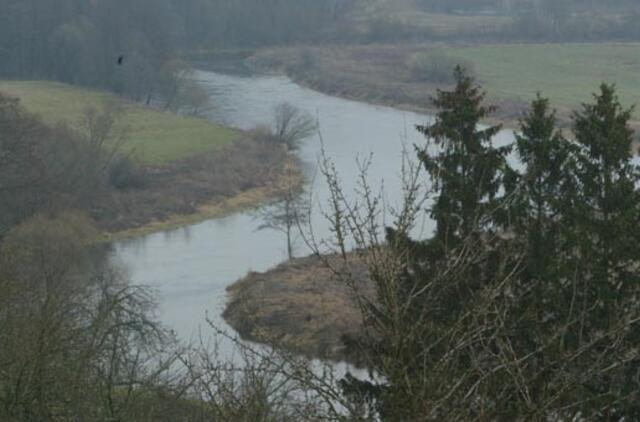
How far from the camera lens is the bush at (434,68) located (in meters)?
66.1

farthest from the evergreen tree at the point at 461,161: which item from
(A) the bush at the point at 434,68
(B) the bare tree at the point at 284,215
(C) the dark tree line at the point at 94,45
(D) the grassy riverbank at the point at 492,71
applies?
(A) the bush at the point at 434,68

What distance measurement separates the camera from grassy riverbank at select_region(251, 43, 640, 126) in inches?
2345

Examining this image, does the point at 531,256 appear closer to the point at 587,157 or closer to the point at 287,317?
the point at 587,157

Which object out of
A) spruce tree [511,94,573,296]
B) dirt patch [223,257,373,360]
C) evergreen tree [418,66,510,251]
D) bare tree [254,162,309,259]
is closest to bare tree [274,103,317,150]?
bare tree [254,162,309,259]

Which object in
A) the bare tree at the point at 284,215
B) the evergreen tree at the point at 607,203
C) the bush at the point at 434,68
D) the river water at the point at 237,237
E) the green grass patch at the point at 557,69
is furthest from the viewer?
the bush at the point at 434,68

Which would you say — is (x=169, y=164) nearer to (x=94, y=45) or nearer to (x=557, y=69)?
(x=94, y=45)

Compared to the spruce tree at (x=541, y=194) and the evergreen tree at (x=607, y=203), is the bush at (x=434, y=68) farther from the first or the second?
the evergreen tree at (x=607, y=203)

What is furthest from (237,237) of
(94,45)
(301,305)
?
(94,45)

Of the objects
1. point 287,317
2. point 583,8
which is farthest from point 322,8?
point 287,317

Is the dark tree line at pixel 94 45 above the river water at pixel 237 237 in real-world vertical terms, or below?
above

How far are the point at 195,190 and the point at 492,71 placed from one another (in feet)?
97.4

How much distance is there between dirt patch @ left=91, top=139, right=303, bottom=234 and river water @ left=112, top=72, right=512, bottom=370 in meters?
1.09

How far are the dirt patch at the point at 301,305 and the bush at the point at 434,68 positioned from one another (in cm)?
3435

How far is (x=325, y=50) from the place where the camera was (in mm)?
78750
